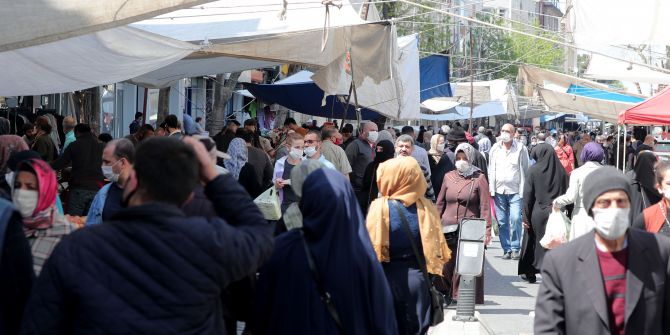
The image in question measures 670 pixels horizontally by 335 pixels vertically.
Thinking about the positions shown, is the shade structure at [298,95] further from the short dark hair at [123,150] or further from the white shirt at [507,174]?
the short dark hair at [123,150]

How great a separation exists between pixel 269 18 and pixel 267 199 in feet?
8.23

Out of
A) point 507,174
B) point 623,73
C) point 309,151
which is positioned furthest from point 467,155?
point 623,73

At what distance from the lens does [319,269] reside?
4.41m

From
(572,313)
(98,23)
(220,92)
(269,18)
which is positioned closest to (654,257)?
(572,313)

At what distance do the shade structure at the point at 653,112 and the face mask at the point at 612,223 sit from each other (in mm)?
8507

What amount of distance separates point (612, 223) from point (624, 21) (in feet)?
28.7

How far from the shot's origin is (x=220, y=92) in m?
20.1

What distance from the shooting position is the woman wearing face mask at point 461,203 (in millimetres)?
10305

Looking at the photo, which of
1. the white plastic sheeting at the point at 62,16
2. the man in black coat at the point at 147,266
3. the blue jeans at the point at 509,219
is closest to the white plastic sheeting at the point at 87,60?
the white plastic sheeting at the point at 62,16

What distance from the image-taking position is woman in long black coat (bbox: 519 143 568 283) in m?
12.2

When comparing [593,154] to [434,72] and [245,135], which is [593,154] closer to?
[245,135]

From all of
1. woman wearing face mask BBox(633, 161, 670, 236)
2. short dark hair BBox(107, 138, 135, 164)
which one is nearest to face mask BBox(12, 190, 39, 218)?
short dark hair BBox(107, 138, 135, 164)

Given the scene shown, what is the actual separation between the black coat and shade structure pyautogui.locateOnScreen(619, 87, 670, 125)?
9.91 m

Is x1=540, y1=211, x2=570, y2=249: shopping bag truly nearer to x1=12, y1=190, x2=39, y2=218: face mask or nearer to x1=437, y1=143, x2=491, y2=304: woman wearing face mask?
x1=437, y1=143, x2=491, y2=304: woman wearing face mask
